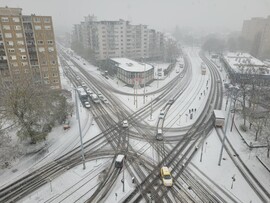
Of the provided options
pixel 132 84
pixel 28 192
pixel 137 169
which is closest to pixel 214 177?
pixel 137 169

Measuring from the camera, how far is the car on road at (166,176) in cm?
2597

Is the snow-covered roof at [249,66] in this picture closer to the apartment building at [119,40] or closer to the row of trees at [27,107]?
the apartment building at [119,40]

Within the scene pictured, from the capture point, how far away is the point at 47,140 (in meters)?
36.4

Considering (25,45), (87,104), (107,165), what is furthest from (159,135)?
(25,45)

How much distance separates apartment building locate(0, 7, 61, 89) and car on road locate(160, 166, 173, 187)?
1417 inches

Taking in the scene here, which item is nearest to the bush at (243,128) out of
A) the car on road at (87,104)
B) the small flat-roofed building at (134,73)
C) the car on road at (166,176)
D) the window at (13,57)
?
the car on road at (166,176)

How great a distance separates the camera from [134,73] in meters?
66.2

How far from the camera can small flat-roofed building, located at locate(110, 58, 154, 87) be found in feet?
218

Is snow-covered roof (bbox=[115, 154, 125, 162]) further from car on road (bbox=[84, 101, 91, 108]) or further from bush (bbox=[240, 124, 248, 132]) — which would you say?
bush (bbox=[240, 124, 248, 132])

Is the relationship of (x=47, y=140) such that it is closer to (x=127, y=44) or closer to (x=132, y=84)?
(x=132, y=84)

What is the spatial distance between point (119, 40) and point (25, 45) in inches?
2320

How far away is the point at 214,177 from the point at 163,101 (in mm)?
30758

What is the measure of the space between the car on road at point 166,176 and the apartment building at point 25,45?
1417 inches

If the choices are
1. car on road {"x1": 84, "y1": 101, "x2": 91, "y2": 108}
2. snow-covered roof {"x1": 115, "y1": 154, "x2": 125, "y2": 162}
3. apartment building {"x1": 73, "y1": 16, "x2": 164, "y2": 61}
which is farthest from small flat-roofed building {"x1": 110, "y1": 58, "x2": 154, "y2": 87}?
snow-covered roof {"x1": 115, "y1": 154, "x2": 125, "y2": 162}
